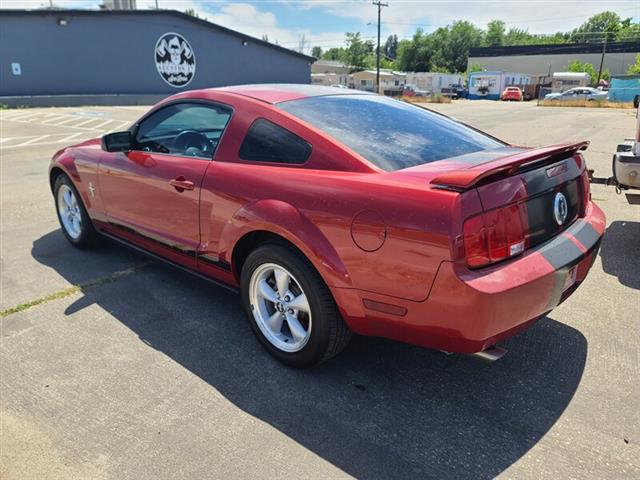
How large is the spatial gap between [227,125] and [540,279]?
2.08 meters

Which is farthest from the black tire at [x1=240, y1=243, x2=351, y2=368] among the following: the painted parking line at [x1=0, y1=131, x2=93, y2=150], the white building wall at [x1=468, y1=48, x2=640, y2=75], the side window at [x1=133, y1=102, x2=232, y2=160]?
the white building wall at [x1=468, y1=48, x2=640, y2=75]

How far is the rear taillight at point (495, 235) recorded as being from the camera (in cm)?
215

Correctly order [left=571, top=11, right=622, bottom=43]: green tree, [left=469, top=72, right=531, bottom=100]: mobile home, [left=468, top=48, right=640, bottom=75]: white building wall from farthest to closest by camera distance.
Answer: [left=571, top=11, right=622, bottom=43]: green tree, [left=468, top=48, right=640, bottom=75]: white building wall, [left=469, top=72, right=531, bottom=100]: mobile home

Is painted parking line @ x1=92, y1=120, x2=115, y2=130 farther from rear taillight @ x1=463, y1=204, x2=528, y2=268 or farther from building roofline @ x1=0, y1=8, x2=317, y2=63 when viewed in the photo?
rear taillight @ x1=463, y1=204, x2=528, y2=268

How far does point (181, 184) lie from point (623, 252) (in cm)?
412

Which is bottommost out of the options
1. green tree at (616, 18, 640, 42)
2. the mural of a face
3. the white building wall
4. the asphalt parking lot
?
the asphalt parking lot

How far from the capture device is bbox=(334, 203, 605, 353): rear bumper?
2.13 meters

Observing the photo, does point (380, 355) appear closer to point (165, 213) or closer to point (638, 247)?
point (165, 213)

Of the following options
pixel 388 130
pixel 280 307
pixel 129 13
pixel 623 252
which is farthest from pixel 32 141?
pixel 129 13

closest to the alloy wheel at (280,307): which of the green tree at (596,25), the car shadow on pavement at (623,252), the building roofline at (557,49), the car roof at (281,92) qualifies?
the car roof at (281,92)

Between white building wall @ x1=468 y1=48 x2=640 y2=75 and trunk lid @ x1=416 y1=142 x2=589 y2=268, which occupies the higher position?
white building wall @ x1=468 y1=48 x2=640 y2=75

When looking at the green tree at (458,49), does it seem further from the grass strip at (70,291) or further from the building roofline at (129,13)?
the grass strip at (70,291)

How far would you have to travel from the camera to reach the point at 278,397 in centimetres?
265

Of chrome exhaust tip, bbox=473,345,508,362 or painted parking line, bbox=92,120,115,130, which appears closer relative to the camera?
chrome exhaust tip, bbox=473,345,508,362
